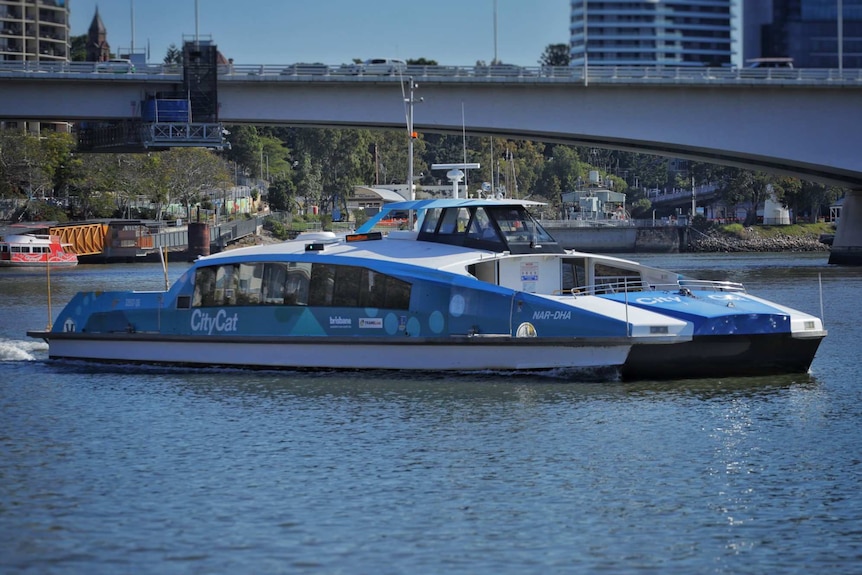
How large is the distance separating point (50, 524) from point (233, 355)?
10785 millimetres

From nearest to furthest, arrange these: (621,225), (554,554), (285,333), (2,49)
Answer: (554,554) → (285,333) → (621,225) → (2,49)

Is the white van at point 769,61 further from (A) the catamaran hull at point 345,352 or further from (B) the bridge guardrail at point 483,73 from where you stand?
(A) the catamaran hull at point 345,352

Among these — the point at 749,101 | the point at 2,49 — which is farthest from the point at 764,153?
the point at 2,49

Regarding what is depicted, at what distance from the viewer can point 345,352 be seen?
24.7 meters

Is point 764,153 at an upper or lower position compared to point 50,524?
upper

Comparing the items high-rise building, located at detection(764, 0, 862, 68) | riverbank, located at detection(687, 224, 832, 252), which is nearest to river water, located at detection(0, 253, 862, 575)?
riverbank, located at detection(687, 224, 832, 252)

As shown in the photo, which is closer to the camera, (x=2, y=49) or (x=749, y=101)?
(x=749, y=101)

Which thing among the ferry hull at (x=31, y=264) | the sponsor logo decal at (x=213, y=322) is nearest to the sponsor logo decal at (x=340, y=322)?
the sponsor logo decal at (x=213, y=322)

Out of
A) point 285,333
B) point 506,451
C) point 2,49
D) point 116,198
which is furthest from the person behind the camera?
point 2,49

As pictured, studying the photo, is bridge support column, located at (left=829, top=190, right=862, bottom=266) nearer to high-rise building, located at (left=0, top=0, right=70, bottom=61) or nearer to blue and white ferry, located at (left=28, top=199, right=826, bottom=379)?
blue and white ferry, located at (left=28, top=199, right=826, bottom=379)

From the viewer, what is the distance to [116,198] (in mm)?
95750

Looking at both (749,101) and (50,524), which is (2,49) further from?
(50,524)

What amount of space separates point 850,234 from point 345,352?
176ft

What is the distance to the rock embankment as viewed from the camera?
102 m
